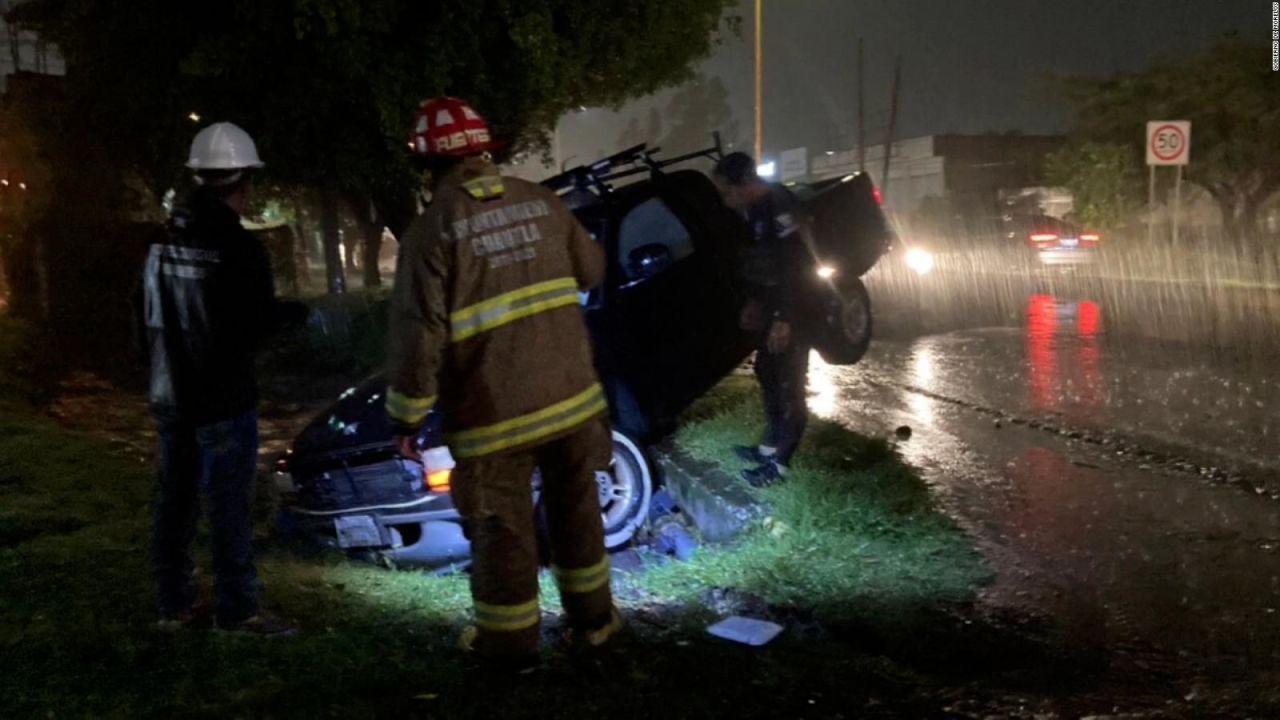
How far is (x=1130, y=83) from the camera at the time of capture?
30.8m

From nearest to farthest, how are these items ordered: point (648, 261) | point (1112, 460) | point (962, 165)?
point (648, 261)
point (1112, 460)
point (962, 165)

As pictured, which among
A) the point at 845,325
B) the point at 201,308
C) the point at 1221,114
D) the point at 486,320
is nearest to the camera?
the point at 486,320

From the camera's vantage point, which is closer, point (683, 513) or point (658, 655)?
point (658, 655)

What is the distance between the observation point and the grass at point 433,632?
136 inches

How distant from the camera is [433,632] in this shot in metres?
4.09

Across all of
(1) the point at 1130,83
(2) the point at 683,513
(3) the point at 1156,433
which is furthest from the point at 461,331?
(1) the point at 1130,83

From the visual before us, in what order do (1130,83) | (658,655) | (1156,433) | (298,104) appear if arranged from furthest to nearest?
(1130,83) → (298,104) → (1156,433) → (658,655)

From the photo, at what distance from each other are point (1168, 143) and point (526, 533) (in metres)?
19.0

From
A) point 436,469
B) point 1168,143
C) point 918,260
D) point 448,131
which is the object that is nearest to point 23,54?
point 918,260

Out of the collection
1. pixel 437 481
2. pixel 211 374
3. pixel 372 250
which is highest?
Answer: pixel 372 250

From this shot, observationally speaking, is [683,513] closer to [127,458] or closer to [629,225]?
[629,225]

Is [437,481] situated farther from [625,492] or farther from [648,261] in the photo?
[648,261]

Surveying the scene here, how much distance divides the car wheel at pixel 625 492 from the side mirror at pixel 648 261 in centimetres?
104

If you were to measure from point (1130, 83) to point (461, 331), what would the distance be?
31.4 meters
